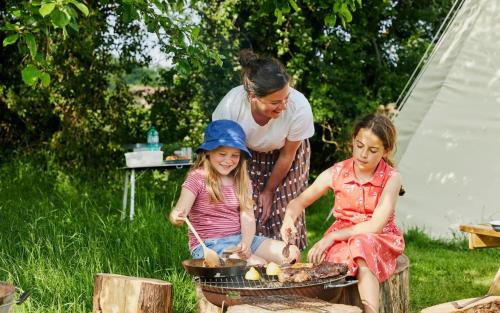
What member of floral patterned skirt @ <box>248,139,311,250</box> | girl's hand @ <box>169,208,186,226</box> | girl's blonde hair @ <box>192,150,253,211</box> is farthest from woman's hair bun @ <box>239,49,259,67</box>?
girl's hand @ <box>169,208,186,226</box>

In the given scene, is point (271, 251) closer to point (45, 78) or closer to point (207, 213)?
point (207, 213)

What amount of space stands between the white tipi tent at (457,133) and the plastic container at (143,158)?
2025 mm

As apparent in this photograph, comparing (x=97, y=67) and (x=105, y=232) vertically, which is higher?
(x=97, y=67)

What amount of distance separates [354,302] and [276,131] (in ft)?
3.16

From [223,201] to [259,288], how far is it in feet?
2.82

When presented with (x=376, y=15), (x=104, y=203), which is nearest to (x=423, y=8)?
(x=376, y=15)

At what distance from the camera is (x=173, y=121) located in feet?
30.7

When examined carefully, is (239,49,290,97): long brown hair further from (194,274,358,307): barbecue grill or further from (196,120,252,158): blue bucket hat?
(194,274,358,307): barbecue grill

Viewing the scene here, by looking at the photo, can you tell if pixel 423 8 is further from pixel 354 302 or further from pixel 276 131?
pixel 354 302

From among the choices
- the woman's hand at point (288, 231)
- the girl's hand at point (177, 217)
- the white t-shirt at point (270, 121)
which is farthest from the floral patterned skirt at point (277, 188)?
the girl's hand at point (177, 217)

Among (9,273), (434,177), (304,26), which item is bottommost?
(9,273)

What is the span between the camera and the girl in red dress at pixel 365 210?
3.31 meters

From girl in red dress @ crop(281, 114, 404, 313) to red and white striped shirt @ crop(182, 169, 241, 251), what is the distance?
0.88 feet

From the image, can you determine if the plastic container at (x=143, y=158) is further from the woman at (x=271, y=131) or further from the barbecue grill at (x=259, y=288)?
the barbecue grill at (x=259, y=288)
